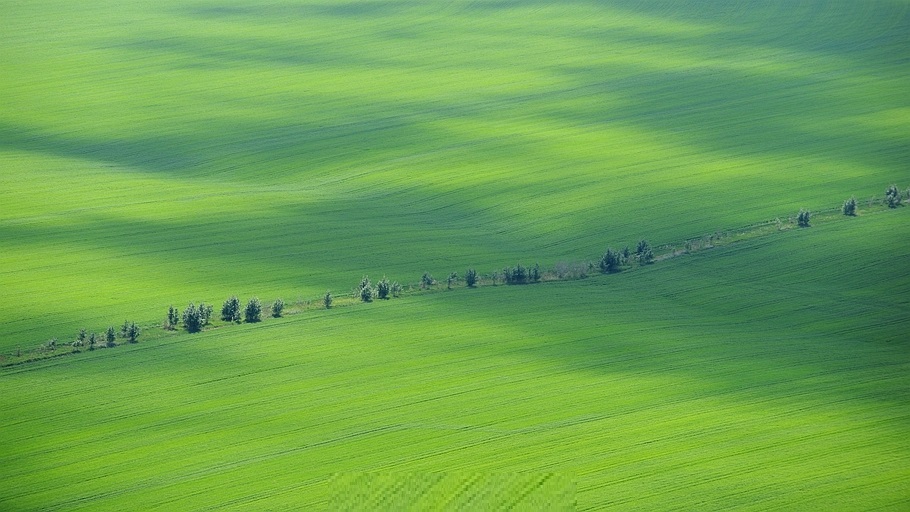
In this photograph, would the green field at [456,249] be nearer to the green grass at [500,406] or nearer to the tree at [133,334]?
the green grass at [500,406]

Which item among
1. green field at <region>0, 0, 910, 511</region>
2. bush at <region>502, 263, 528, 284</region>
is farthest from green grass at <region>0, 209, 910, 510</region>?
bush at <region>502, 263, 528, 284</region>

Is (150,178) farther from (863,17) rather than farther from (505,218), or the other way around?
(863,17)

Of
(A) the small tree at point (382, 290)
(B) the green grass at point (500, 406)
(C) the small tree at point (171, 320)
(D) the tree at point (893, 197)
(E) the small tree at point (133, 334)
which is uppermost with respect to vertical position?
(D) the tree at point (893, 197)

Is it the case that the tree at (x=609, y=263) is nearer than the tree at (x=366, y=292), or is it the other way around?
the tree at (x=366, y=292)

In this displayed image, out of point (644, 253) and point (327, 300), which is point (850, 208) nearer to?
point (644, 253)

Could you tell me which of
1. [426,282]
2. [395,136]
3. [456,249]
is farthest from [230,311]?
[395,136]

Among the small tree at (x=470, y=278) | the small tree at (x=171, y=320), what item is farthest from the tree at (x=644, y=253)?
the small tree at (x=171, y=320)
